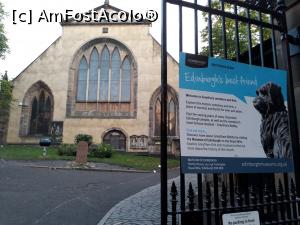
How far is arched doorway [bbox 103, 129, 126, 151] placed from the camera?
98.1ft

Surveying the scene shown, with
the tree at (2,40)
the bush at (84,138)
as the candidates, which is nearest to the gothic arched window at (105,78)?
the bush at (84,138)

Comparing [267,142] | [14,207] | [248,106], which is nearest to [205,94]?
[248,106]

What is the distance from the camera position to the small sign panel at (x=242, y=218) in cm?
266

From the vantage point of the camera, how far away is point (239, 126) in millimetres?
3143

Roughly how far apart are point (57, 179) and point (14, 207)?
518 centimetres

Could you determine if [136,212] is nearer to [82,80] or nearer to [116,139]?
[116,139]

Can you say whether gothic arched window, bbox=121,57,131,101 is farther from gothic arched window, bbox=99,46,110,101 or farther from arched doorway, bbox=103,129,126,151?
arched doorway, bbox=103,129,126,151

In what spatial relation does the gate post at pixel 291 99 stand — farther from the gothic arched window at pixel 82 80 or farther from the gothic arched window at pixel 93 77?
the gothic arched window at pixel 82 80

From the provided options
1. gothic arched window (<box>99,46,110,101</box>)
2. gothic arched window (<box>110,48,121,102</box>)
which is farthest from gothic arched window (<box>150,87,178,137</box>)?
gothic arched window (<box>99,46,110,101</box>)

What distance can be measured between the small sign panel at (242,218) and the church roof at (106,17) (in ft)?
101

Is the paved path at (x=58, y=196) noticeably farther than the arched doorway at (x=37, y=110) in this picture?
No

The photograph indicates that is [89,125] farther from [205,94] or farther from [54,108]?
[205,94]

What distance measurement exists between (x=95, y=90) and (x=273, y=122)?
28807 millimetres

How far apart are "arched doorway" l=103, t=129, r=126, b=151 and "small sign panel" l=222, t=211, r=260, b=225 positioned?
27.3 meters
